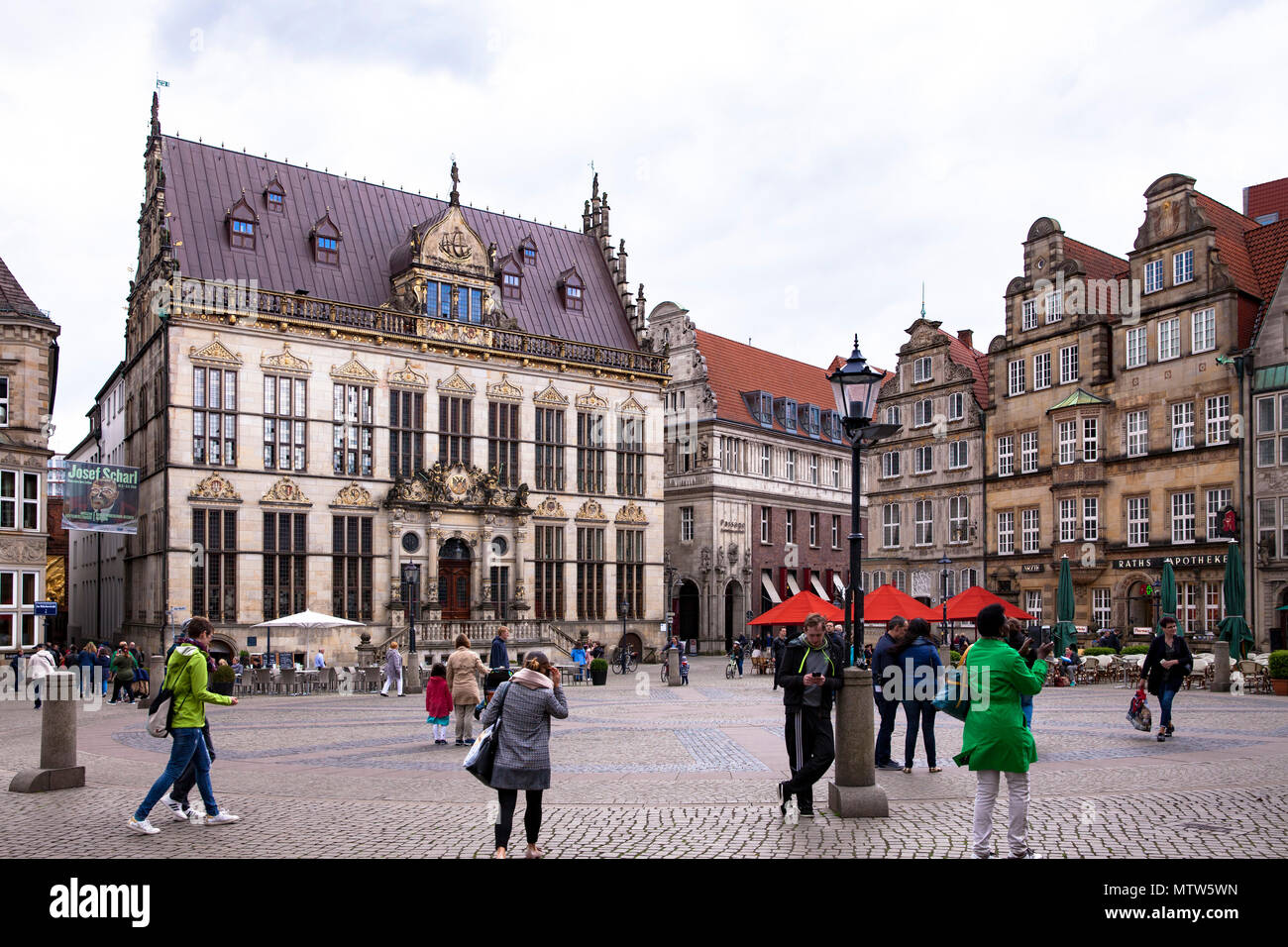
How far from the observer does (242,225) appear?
43.1 meters

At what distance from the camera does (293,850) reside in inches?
387

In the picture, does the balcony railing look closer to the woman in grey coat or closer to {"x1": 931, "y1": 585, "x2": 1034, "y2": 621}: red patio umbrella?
{"x1": 931, "y1": 585, "x2": 1034, "y2": 621}: red patio umbrella

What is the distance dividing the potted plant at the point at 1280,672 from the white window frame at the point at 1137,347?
1699 cm

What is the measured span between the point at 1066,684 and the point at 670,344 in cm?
3521

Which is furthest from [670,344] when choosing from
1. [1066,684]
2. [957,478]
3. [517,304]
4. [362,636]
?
[1066,684]

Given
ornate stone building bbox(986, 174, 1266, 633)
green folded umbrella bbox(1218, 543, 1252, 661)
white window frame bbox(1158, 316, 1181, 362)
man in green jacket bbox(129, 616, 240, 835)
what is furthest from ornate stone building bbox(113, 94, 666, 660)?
man in green jacket bbox(129, 616, 240, 835)

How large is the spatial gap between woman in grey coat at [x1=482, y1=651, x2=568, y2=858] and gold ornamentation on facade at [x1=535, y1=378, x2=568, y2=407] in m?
38.8

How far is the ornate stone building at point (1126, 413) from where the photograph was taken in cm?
3944

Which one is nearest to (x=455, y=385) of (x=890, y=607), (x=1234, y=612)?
(x=890, y=607)

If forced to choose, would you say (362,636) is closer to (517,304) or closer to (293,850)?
(517,304)

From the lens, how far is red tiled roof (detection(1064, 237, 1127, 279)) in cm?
4624

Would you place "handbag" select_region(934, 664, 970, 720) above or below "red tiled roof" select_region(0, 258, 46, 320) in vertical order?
below

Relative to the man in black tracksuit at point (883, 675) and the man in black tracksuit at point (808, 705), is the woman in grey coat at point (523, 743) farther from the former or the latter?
the man in black tracksuit at point (883, 675)
